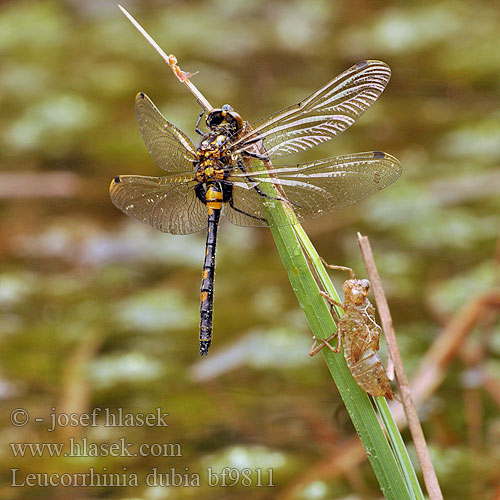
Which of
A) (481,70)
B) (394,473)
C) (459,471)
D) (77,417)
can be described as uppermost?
(481,70)

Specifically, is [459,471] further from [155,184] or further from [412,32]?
[412,32]

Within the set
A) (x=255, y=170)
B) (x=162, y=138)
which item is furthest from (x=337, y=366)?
(x=162, y=138)

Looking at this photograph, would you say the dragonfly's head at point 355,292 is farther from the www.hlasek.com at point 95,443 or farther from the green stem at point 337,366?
the www.hlasek.com at point 95,443

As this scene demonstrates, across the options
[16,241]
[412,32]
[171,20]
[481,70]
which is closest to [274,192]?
[16,241]

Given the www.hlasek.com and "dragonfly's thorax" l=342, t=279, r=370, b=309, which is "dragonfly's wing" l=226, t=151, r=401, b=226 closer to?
"dragonfly's thorax" l=342, t=279, r=370, b=309

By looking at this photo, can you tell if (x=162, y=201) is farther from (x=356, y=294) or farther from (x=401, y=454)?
(x=401, y=454)

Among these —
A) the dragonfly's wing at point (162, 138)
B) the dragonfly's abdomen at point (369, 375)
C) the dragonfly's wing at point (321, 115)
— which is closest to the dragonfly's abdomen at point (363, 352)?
the dragonfly's abdomen at point (369, 375)
